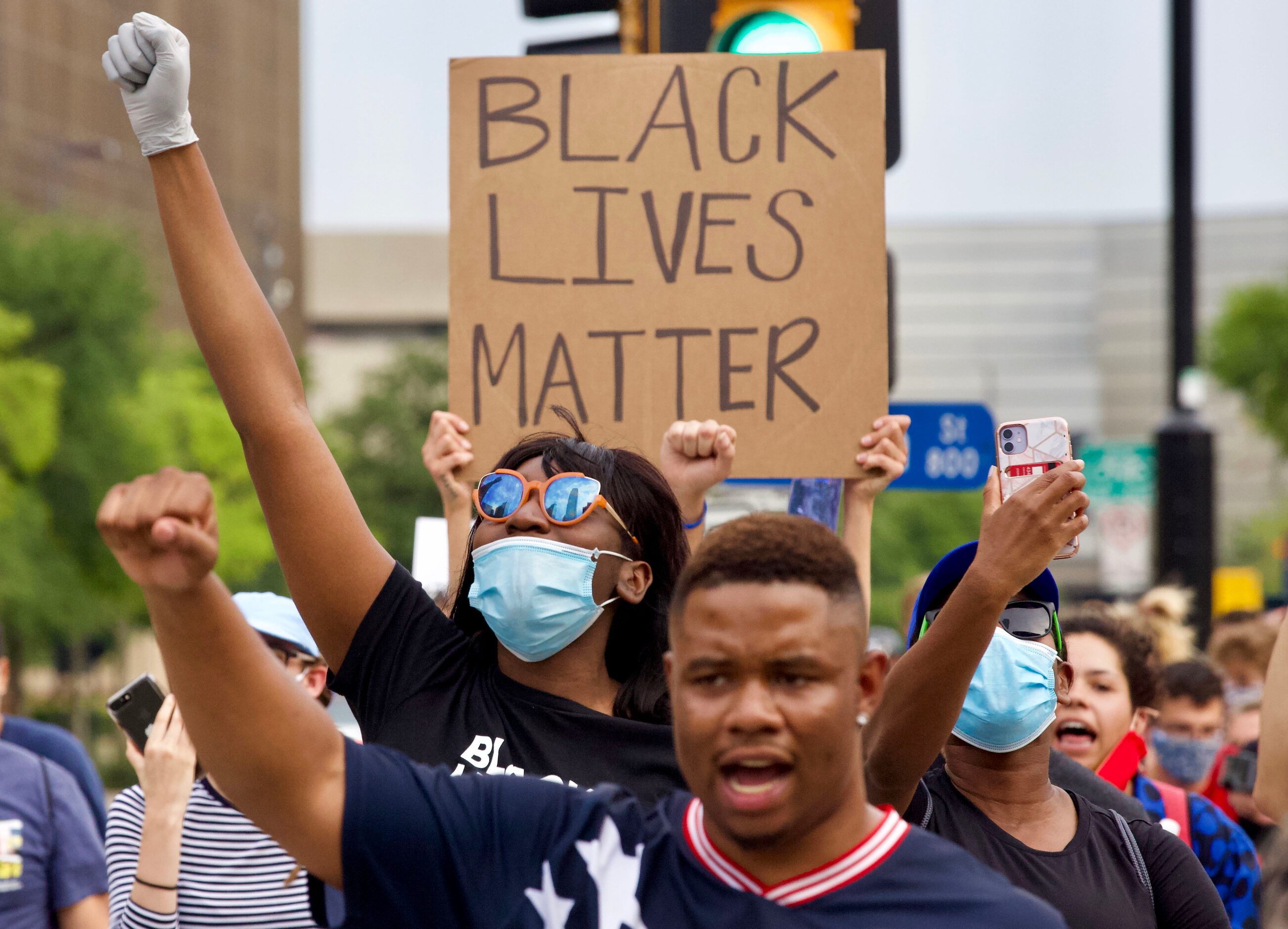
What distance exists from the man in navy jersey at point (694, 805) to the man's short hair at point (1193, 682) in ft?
14.9

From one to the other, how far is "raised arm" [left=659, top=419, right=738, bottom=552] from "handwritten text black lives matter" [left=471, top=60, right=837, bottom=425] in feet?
1.22

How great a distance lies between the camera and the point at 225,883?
357 cm

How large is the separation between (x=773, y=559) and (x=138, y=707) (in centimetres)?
247

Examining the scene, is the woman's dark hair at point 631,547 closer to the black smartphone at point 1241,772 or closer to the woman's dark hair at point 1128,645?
A: the woman's dark hair at point 1128,645

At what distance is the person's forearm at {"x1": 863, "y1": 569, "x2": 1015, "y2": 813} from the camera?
2471mm

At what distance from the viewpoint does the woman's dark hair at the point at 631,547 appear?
2.89 m

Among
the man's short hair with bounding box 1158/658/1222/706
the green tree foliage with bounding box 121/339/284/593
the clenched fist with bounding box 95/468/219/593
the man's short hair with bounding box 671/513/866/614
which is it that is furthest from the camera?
the green tree foliage with bounding box 121/339/284/593

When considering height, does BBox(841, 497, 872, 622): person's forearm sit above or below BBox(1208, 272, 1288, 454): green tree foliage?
below

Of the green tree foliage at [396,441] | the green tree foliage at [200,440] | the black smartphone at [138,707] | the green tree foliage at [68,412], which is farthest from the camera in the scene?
the green tree foliage at [396,441]

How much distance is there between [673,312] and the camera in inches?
149

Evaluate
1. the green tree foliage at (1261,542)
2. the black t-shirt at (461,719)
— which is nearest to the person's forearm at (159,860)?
the black t-shirt at (461,719)

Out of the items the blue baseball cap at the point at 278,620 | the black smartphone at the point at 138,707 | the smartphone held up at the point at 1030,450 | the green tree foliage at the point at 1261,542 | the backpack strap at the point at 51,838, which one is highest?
the smartphone held up at the point at 1030,450

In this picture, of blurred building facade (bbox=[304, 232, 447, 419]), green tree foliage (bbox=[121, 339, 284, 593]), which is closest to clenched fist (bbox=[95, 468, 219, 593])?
green tree foliage (bbox=[121, 339, 284, 593])

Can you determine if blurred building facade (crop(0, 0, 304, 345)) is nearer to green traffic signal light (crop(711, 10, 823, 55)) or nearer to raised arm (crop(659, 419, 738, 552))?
→ green traffic signal light (crop(711, 10, 823, 55))
